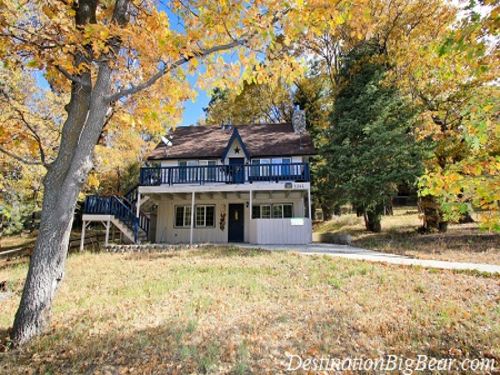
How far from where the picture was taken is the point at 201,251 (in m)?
11.9

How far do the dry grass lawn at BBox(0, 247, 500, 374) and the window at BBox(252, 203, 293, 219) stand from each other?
29.3 feet

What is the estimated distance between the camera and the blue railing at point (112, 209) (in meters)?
14.2

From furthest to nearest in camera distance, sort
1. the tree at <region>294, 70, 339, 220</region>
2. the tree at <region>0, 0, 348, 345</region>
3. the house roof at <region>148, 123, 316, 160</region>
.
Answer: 1. the tree at <region>294, 70, 339, 220</region>
2. the house roof at <region>148, 123, 316, 160</region>
3. the tree at <region>0, 0, 348, 345</region>

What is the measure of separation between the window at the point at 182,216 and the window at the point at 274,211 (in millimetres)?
4276

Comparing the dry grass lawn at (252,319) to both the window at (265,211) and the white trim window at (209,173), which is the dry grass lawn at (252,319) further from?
the window at (265,211)

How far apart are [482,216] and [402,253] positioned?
Result: 9.03 metres

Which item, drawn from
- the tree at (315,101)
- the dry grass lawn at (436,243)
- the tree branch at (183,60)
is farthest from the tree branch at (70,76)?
the tree at (315,101)

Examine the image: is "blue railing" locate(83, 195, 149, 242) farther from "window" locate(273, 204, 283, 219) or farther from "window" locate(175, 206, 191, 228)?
"window" locate(273, 204, 283, 219)

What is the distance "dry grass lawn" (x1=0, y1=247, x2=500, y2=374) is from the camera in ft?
12.3

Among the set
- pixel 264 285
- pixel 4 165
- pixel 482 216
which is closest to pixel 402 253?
pixel 264 285

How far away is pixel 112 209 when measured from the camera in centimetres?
1432

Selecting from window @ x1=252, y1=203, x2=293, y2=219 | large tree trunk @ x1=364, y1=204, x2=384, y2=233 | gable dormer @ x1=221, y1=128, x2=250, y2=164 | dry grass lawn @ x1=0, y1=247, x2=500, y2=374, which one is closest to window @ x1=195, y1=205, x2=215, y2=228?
window @ x1=252, y1=203, x2=293, y2=219

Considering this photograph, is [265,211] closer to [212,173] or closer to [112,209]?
[212,173]

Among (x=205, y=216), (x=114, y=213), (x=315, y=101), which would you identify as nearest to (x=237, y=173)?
(x=205, y=216)
